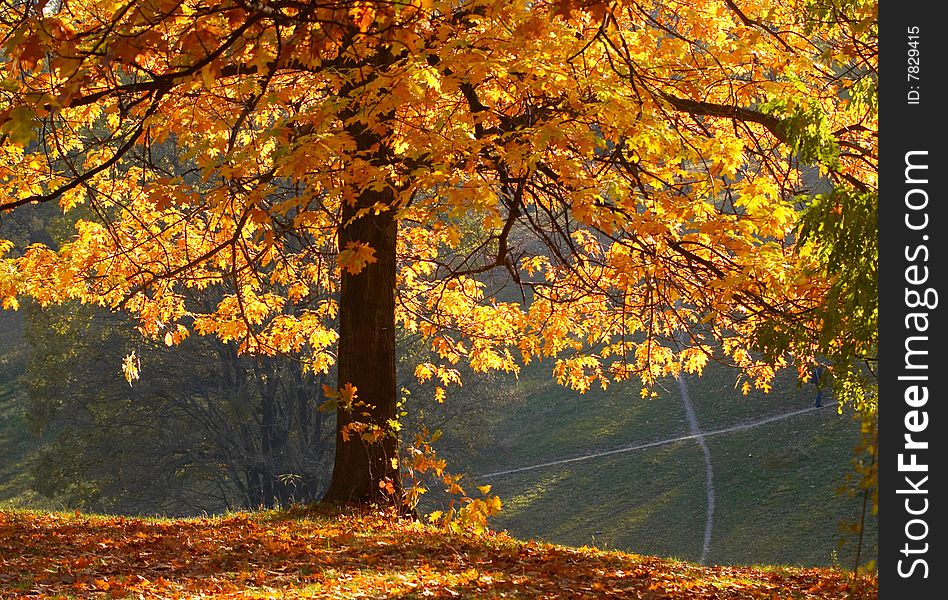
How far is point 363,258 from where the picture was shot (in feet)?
22.8

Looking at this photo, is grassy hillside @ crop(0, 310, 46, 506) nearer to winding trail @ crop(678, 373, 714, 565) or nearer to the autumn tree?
winding trail @ crop(678, 373, 714, 565)

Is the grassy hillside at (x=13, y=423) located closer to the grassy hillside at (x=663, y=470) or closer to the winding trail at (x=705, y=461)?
the grassy hillside at (x=663, y=470)

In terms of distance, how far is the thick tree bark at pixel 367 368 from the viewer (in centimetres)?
893

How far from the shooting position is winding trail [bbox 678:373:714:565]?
69.9 feet

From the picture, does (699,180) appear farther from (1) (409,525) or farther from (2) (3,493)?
(2) (3,493)

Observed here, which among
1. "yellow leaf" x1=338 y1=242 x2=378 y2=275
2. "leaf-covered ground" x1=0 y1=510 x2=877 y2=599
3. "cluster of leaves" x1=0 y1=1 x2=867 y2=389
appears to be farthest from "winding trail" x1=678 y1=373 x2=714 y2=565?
"yellow leaf" x1=338 y1=242 x2=378 y2=275

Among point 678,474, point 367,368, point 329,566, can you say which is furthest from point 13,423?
point 329,566

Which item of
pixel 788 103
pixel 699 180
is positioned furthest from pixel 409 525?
pixel 788 103

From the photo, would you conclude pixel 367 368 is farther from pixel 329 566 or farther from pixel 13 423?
pixel 13 423

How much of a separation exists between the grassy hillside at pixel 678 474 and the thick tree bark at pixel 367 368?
12.5 meters

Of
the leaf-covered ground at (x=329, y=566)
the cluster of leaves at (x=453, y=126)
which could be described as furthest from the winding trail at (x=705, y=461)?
the leaf-covered ground at (x=329, y=566)

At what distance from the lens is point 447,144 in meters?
6.55

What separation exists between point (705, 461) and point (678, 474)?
981mm

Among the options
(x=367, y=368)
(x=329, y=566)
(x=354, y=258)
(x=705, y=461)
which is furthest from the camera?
(x=705, y=461)
